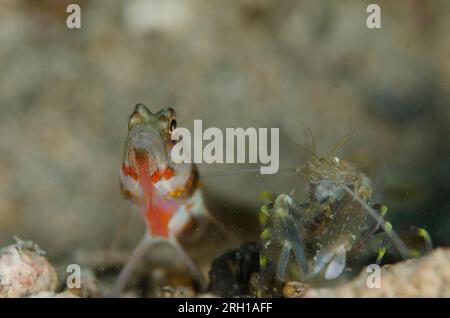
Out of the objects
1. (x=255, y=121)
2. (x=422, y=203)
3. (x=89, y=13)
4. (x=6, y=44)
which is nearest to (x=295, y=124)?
(x=255, y=121)

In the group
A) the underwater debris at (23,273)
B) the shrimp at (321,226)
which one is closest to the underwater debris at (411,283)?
the shrimp at (321,226)

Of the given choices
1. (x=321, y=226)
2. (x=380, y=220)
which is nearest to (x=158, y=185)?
(x=321, y=226)

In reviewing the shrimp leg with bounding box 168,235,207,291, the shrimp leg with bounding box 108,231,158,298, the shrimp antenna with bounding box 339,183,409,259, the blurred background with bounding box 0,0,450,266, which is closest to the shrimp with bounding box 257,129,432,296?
the shrimp antenna with bounding box 339,183,409,259

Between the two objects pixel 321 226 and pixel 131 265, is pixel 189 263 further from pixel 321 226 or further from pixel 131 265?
pixel 321 226

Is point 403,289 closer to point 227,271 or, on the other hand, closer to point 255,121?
point 227,271

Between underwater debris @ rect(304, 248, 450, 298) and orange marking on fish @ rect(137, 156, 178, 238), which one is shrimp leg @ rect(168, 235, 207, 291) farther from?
underwater debris @ rect(304, 248, 450, 298)
